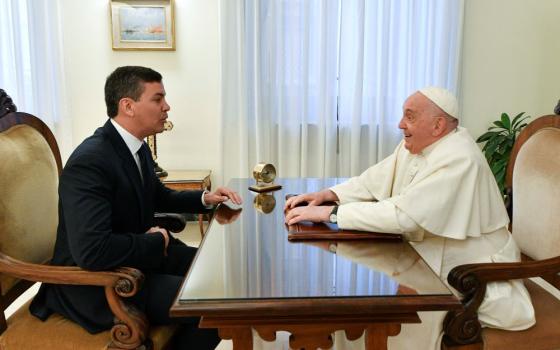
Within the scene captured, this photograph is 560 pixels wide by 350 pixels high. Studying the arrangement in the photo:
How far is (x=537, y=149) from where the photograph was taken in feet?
6.32

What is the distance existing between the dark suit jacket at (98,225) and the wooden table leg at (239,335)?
1.64 ft

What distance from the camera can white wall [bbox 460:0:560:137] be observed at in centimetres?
398

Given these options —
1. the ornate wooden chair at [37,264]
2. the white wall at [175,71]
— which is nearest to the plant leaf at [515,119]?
the white wall at [175,71]

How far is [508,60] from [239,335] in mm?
3841

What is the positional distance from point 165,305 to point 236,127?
257 centimetres

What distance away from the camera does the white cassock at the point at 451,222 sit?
4.94 ft

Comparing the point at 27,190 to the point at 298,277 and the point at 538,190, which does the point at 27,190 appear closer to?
the point at 298,277

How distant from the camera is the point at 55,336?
4.83 feet

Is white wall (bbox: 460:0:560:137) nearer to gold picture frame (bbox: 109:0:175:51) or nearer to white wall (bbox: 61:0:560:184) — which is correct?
white wall (bbox: 61:0:560:184)

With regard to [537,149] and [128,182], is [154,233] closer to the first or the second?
[128,182]

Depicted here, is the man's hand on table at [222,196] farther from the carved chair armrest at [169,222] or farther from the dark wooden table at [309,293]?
the dark wooden table at [309,293]

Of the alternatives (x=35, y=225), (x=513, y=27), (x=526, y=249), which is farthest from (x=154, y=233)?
(x=513, y=27)

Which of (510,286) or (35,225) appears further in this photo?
(35,225)

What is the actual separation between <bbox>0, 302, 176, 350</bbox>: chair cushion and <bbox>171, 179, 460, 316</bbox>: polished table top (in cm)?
35
